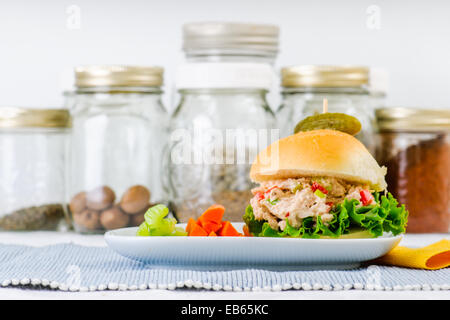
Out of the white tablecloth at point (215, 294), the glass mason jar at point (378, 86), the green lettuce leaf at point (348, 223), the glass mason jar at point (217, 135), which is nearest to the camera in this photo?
the white tablecloth at point (215, 294)

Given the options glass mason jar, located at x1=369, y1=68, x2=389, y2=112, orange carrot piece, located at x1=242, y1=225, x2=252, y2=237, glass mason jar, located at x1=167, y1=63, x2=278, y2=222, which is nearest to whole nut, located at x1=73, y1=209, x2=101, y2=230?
glass mason jar, located at x1=167, y1=63, x2=278, y2=222

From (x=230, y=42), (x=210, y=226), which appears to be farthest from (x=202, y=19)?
(x=210, y=226)

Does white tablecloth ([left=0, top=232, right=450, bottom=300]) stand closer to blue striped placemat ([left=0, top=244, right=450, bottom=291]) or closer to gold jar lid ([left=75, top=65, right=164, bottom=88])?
blue striped placemat ([left=0, top=244, right=450, bottom=291])

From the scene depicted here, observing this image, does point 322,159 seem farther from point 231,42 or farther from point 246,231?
point 231,42

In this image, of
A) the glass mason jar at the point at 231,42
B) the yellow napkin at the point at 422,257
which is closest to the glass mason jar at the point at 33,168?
the glass mason jar at the point at 231,42

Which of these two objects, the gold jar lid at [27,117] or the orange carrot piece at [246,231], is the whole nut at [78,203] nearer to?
the gold jar lid at [27,117]

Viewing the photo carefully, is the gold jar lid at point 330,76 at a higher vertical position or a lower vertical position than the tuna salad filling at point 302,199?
higher

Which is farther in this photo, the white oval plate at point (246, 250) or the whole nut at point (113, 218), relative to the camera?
the whole nut at point (113, 218)
